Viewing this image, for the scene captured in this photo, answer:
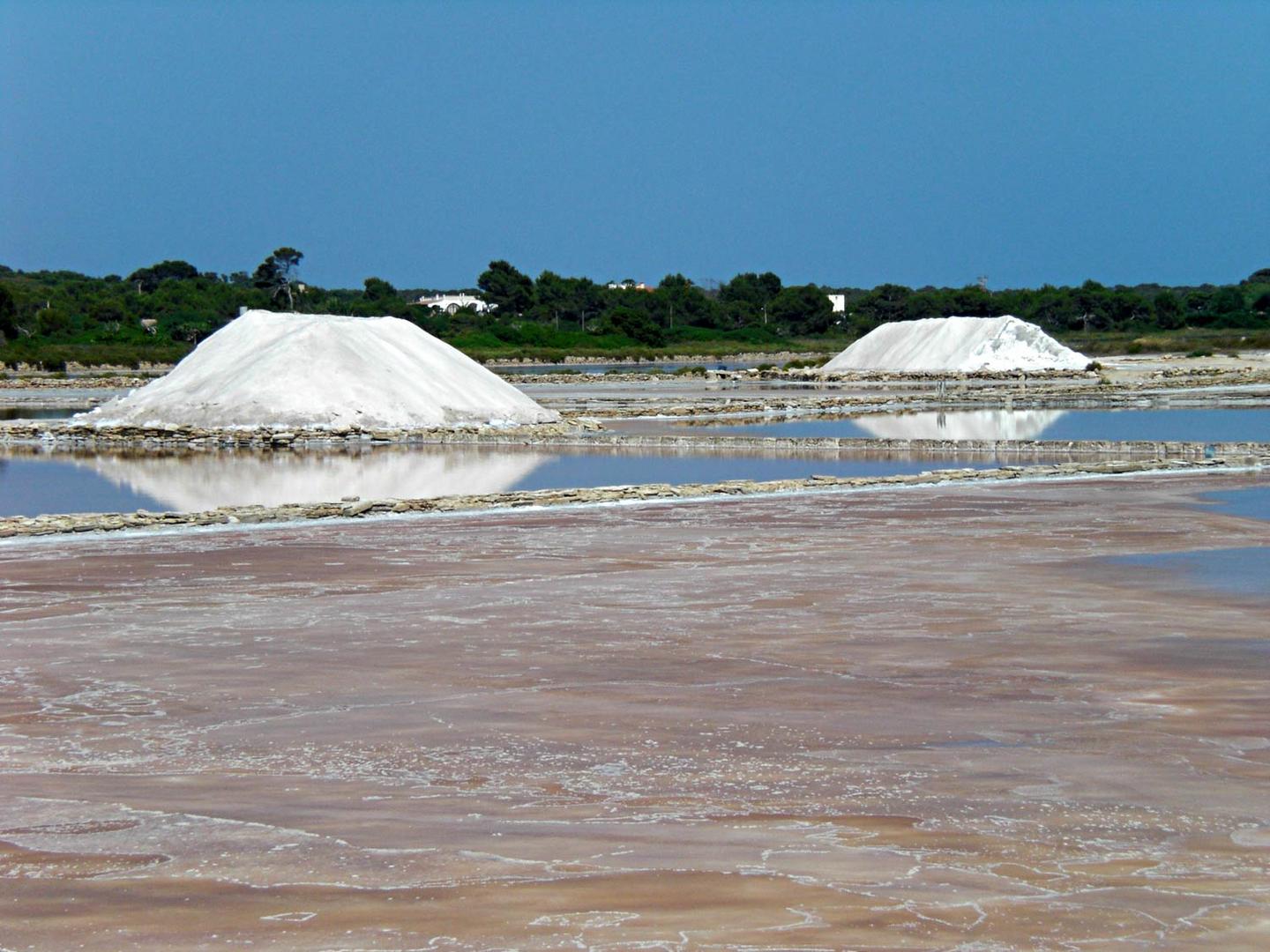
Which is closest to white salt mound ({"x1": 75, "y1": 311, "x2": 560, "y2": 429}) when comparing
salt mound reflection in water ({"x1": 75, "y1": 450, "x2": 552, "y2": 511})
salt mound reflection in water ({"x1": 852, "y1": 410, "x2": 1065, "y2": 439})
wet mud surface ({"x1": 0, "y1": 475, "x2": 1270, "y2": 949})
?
salt mound reflection in water ({"x1": 75, "y1": 450, "x2": 552, "y2": 511})

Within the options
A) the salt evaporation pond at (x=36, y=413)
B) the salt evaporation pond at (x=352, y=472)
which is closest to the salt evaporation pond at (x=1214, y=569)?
the salt evaporation pond at (x=352, y=472)

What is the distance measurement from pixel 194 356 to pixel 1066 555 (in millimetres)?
21625

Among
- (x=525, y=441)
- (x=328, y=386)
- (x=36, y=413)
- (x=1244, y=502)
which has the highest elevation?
(x=328, y=386)

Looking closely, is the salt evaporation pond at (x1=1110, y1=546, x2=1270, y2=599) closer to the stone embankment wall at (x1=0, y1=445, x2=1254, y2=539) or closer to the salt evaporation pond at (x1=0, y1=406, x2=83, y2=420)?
the stone embankment wall at (x1=0, y1=445, x2=1254, y2=539)

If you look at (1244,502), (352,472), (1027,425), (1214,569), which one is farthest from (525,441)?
(1214,569)

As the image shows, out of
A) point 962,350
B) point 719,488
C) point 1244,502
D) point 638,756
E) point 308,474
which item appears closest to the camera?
point 638,756

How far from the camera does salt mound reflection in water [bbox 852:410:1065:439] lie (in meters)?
22.6

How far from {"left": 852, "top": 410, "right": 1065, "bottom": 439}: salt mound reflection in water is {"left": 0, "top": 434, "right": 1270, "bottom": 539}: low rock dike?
2.24m

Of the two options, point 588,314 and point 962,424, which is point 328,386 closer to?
point 962,424

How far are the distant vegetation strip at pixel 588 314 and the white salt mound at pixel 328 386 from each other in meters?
32.8

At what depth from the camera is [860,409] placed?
3011 cm

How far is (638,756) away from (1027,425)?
2120cm

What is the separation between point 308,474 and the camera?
17.6m

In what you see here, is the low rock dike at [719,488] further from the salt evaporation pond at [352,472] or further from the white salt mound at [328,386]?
the white salt mound at [328,386]
